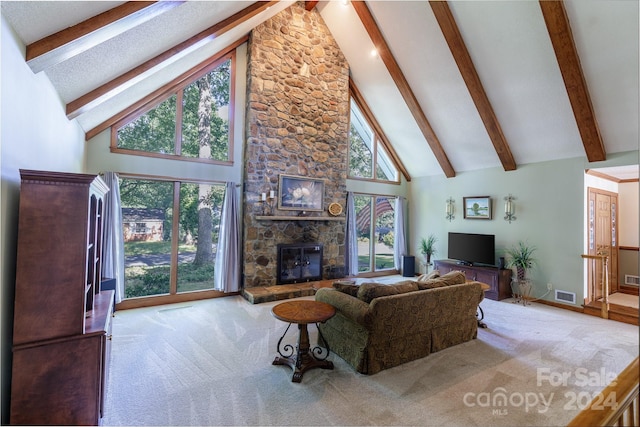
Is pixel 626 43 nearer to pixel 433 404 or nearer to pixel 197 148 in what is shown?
pixel 433 404

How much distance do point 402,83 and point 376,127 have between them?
162 centimetres

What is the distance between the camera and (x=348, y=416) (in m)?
2.31

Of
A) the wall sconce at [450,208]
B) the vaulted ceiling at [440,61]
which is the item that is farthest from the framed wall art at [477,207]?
the vaulted ceiling at [440,61]

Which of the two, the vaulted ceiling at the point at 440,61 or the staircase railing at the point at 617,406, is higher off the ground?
the vaulted ceiling at the point at 440,61

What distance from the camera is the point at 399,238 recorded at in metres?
7.96

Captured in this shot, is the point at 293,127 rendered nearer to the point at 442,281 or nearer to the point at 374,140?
the point at 374,140

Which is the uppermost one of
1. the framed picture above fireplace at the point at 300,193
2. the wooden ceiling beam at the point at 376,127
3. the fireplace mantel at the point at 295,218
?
the wooden ceiling beam at the point at 376,127

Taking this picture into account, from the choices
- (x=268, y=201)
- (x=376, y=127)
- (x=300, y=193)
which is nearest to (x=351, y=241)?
(x=300, y=193)

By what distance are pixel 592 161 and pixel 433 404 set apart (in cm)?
517

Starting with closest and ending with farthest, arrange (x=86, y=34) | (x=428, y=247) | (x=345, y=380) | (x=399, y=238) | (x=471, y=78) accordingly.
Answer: (x=86, y=34) < (x=345, y=380) < (x=471, y=78) < (x=428, y=247) < (x=399, y=238)

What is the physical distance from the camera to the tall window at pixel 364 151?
293 inches

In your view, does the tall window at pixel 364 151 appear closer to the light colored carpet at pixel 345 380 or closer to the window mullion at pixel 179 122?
the window mullion at pixel 179 122

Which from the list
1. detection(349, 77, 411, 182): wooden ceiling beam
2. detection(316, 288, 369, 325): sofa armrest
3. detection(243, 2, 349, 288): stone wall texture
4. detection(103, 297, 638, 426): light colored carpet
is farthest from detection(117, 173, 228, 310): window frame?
detection(349, 77, 411, 182): wooden ceiling beam

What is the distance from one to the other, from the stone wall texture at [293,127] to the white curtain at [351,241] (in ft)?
0.97
